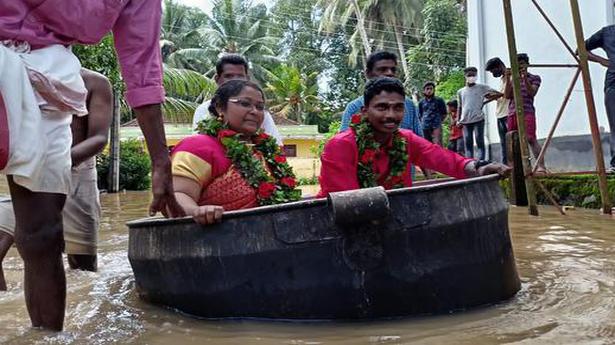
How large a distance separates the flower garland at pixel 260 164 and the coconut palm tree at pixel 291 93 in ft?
99.6

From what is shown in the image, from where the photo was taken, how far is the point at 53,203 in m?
2.31

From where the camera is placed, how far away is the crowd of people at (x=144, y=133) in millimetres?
2223

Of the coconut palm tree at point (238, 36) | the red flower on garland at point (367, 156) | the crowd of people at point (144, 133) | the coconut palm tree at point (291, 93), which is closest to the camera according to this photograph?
the crowd of people at point (144, 133)

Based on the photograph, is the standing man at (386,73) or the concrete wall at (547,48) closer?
the standing man at (386,73)

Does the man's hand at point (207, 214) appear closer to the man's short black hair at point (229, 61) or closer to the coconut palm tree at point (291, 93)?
the man's short black hair at point (229, 61)

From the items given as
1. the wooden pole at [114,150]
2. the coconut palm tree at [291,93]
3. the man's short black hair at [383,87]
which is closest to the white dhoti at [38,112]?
the man's short black hair at [383,87]

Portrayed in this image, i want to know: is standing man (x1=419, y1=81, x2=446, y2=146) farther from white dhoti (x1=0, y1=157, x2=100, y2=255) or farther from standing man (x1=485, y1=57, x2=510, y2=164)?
white dhoti (x1=0, y1=157, x2=100, y2=255)

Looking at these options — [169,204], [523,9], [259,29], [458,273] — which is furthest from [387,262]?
[259,29]

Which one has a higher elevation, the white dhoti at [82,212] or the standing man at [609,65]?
the standing man at [609,65]

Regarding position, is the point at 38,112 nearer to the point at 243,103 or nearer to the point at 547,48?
the point at 243,103

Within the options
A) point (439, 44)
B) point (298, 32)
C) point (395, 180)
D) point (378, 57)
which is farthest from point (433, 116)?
point (298, 32)

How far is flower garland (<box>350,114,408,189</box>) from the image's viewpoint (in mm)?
3635

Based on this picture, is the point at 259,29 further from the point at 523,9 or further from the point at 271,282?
the point at 271,282

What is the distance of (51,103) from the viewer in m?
2.27
